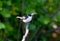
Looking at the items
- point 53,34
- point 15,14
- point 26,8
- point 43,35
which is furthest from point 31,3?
point 53,34

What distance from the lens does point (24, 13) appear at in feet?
6.01

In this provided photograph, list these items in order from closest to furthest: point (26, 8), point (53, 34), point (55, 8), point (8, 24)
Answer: point (26, 8), point (8, 24), point (55, 8), point (53, 34)

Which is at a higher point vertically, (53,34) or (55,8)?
(55,8)

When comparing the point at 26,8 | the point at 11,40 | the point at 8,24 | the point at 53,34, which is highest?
the point at 26,8


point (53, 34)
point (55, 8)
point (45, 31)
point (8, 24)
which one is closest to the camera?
point (8, 24)

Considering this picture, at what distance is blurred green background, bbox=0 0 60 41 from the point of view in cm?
183

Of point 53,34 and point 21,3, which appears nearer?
point 21,3

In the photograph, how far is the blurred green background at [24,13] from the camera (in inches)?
72.2

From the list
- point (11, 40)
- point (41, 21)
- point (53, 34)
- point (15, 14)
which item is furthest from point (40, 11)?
point (53, 34)

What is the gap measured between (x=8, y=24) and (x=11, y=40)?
146 millimetres

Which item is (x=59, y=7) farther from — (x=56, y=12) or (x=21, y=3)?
(x=21, y=3)

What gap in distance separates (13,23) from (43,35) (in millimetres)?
354

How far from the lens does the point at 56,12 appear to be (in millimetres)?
2072

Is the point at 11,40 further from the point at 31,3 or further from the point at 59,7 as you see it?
the point at 59,7
